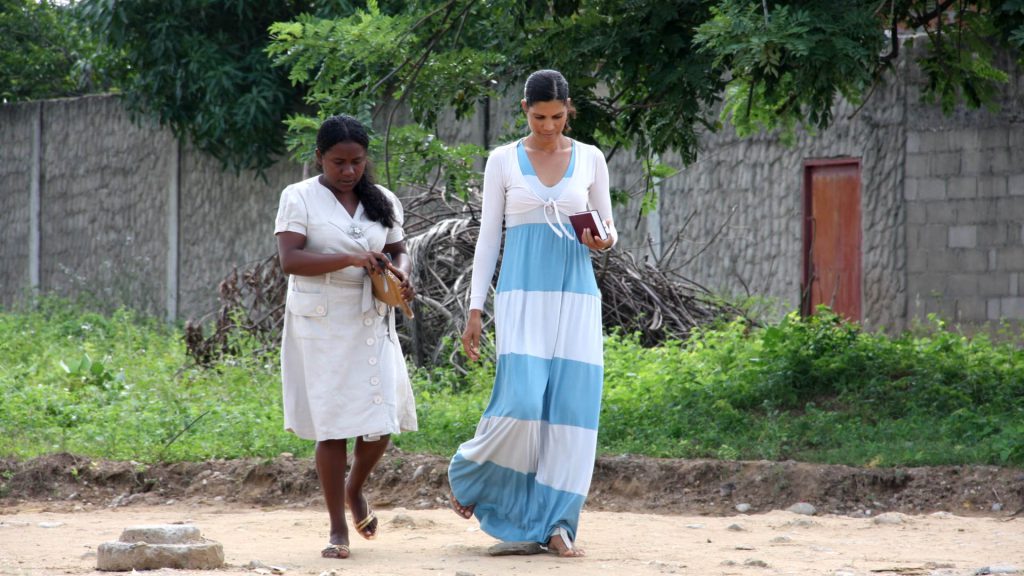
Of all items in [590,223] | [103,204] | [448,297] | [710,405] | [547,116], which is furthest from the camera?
[103,204]

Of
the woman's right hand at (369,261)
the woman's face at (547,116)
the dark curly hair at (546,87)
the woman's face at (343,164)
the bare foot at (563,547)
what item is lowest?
the bare foot at (563,547)

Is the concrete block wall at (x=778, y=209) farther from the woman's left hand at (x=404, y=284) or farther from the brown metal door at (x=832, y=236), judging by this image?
the woman's left hand at (x=404, y=284)

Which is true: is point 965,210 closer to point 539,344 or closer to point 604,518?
point 604,518

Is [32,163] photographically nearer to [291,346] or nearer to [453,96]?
[453,96]

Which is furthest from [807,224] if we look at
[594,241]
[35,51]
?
[35,51]

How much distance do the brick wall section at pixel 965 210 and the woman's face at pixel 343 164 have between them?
6532 mm

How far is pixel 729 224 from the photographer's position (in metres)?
11.6

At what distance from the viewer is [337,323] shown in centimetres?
513

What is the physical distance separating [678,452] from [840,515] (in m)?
1.08

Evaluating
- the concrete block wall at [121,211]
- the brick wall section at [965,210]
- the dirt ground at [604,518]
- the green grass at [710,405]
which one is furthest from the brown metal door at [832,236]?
the concrete block wall at [121,211]

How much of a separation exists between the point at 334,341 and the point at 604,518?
6.20 feet

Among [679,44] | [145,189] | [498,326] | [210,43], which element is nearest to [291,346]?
[498,326]

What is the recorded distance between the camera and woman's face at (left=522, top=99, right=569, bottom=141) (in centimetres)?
504

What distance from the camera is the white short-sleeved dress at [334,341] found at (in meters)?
5.09
